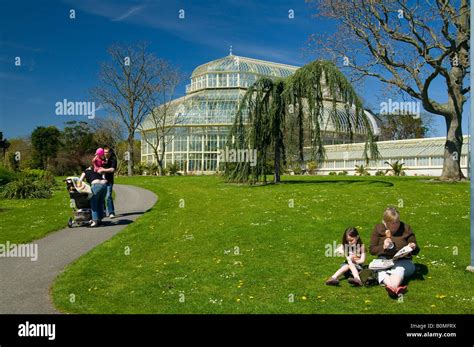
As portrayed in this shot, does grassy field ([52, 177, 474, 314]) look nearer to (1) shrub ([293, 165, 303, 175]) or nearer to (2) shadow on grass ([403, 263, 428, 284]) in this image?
(2) shadow on grass ([403, 263, 428, 284])

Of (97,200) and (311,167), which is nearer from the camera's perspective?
(97,200)

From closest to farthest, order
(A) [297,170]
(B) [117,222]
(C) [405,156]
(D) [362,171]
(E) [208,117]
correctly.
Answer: (B) [117,222]
(D) [362,171]
(C) [405,156]
(A) [297,170]
(E) [208,117]

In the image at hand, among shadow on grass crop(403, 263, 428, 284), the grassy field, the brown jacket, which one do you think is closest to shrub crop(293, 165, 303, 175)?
the grassy field

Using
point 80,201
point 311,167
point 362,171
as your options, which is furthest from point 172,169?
point 80,201

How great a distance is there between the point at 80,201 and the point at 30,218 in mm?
3322

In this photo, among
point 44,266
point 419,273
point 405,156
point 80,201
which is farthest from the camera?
point 405,156

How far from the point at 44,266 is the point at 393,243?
22.5ft

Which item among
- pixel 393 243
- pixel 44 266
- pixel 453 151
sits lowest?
pixel 44 266

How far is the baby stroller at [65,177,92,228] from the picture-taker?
45.2ft

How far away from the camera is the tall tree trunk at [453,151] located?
85.2ft

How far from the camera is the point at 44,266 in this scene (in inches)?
368

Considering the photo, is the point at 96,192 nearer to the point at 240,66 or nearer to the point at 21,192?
the point at 21,192

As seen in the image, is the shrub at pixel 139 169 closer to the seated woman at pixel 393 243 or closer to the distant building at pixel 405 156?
the distant building at pixel 405 156

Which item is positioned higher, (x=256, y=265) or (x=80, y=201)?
(x=80, y=201)
